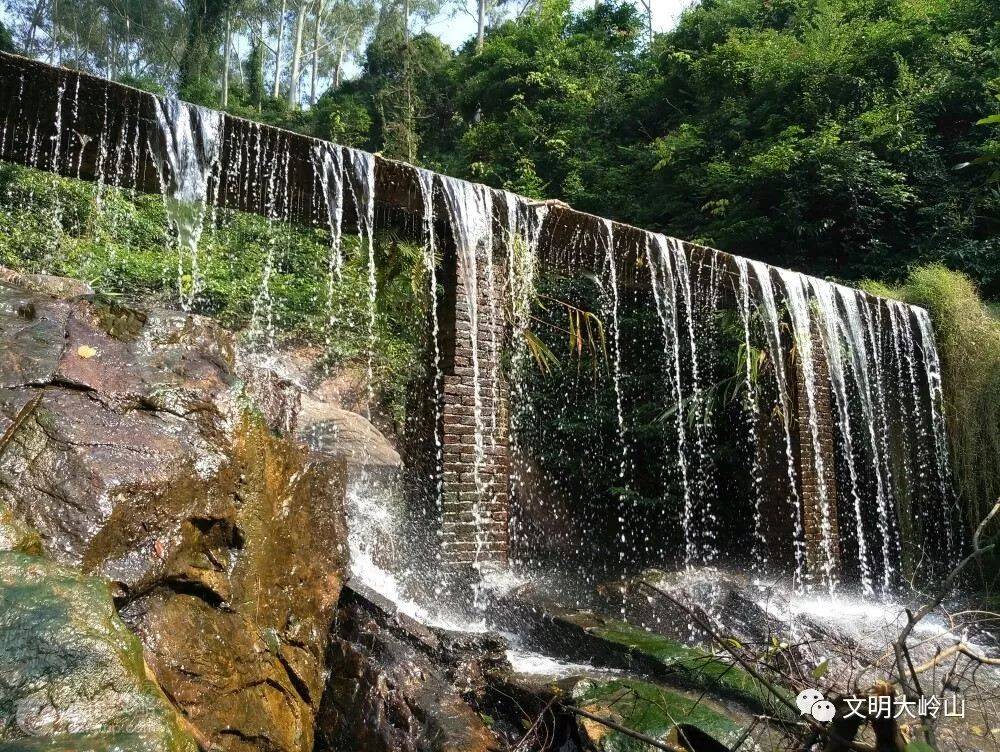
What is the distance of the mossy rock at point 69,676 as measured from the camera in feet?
6.23

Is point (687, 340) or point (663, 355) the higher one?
point (687, 340)

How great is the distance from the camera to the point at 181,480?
324 centimetres

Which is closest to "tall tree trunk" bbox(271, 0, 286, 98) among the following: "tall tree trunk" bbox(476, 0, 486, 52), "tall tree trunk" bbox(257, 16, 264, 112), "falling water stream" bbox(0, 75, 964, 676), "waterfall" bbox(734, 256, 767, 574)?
"tall tree trunk" bbox(257, 16, 264, 112)

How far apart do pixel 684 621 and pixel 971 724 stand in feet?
7.19

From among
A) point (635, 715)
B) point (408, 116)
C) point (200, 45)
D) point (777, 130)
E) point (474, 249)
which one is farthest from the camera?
point (200, 45)

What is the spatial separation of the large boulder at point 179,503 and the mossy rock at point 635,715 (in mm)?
1381

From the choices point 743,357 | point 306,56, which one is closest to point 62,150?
point 743,357

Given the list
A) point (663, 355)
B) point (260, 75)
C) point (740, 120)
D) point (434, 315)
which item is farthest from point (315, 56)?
point (434, 315)

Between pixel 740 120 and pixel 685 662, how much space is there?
46.1 ft

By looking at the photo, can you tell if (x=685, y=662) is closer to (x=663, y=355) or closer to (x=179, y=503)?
(x=179, y=503)

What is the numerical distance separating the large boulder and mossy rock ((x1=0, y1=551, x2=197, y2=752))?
1.39ft

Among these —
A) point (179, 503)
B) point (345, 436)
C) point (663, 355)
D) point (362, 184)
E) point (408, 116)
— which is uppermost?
point (408, 116)

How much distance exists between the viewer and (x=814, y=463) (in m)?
9.27

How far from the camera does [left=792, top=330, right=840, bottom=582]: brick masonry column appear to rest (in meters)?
8.98
